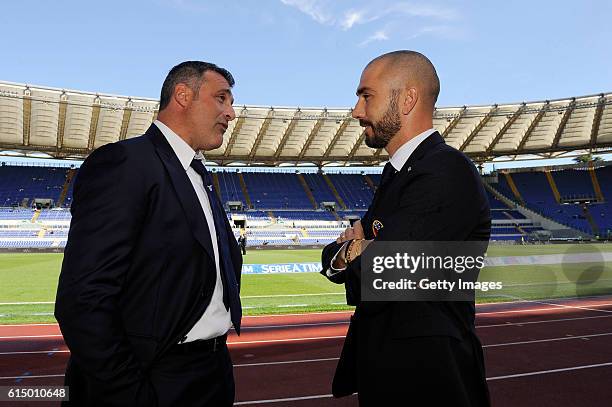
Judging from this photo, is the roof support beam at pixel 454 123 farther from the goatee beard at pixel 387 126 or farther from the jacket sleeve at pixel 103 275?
the jacket sleeve at pixel 103 275

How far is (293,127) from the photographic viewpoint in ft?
A: 134

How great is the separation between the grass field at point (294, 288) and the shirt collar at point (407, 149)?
1025 centimetres

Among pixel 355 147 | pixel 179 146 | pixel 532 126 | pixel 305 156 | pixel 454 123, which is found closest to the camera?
pixel 179 146

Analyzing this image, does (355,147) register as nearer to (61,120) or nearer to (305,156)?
(305,156)

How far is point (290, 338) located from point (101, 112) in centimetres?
3211

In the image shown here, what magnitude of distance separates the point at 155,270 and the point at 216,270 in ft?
1.02

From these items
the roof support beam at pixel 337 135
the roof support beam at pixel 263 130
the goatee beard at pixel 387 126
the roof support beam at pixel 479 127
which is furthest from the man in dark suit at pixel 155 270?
the roof support beam at pixel 479 127

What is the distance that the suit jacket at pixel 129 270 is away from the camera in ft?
5.67

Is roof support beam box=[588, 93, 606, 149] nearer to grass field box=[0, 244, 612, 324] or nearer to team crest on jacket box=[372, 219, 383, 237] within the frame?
grass field box=[0, 244, 612, 324]

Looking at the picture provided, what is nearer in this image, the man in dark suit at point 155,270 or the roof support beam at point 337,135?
the man in dark suit at point 155,270

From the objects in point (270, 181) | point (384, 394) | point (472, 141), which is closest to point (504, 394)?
point (384, 394)

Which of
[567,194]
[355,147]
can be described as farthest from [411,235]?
[567,194]

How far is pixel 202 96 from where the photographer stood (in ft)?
7.42

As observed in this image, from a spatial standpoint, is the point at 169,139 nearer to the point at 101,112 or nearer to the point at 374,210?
the point at 374,210
